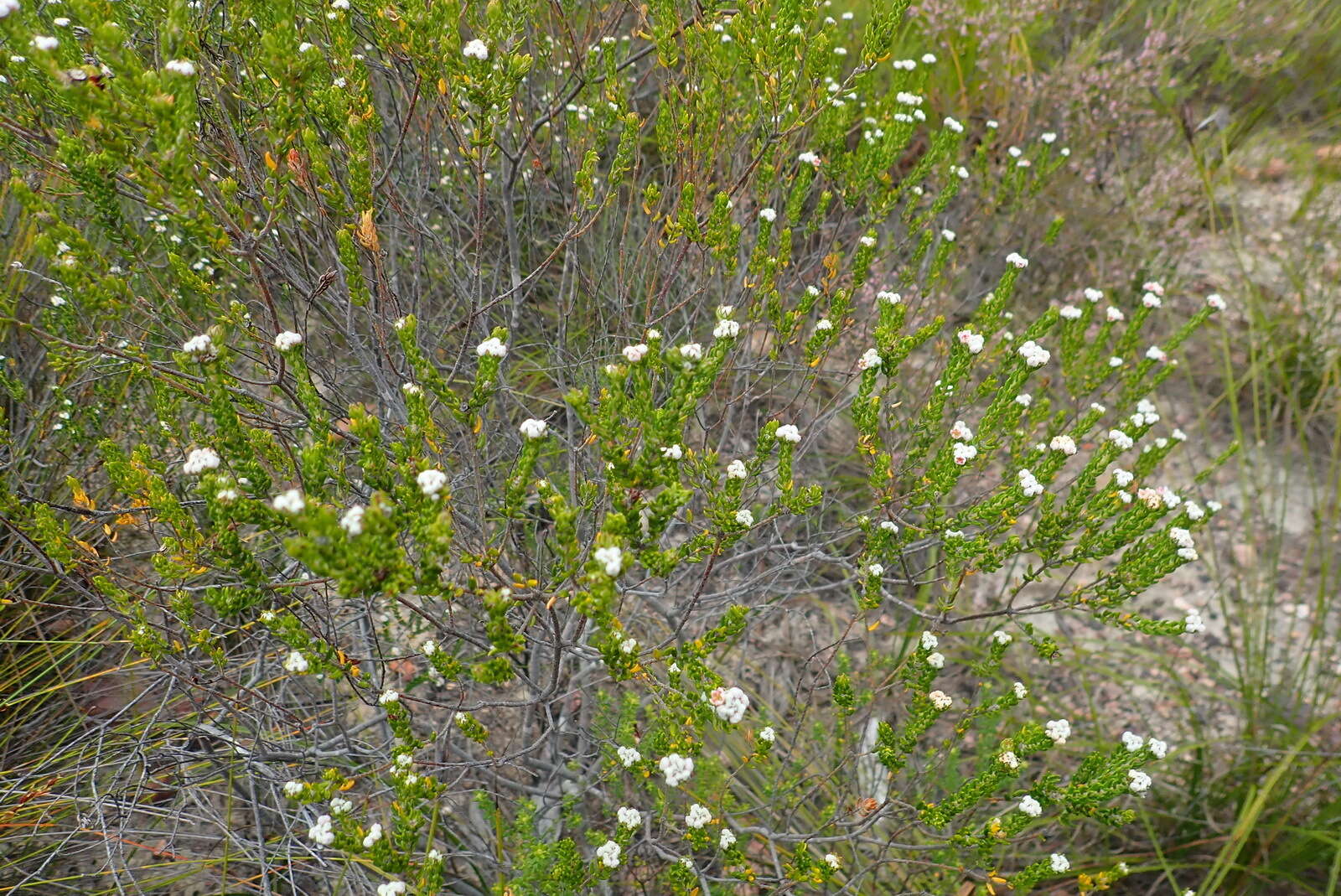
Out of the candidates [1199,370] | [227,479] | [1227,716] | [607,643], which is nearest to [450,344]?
[227,479]

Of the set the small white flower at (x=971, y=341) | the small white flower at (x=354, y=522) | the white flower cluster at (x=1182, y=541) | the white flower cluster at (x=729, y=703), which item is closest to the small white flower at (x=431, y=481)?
the small white flower at (x=354, y=522)

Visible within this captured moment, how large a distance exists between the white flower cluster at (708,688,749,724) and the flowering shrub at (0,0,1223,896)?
1cm

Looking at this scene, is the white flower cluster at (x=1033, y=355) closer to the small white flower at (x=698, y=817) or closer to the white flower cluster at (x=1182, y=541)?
the white flower cluster at (x=1182, y=541)

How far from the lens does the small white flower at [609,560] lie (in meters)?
1.49

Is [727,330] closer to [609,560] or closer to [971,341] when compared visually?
[609,560]

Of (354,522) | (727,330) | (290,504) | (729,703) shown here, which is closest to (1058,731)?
(729,703)

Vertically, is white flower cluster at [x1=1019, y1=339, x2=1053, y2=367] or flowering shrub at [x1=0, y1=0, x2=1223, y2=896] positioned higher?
white flower cluster at [x1=1019, y1=339, x2=1053, y2=367]

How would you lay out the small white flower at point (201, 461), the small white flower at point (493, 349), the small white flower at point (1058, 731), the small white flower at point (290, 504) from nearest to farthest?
the small white flower at point (290, 504) < the small white flower at point (201, 461) < the small white flower at point (493, 349) < the small white flower at point (1058, 731)

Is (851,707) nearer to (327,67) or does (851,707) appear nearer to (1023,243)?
(327,67)

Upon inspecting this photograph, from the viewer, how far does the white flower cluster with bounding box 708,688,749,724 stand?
72.6 inches

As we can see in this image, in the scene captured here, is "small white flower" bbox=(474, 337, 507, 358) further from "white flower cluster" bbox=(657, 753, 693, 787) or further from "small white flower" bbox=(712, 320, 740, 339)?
"white flower cluster" bbox=(657, 753, 693, 787)

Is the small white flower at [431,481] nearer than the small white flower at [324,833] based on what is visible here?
Yes

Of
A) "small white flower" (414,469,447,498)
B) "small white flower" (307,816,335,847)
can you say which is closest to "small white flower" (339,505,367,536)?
"small white flower" (414,469,447,498)

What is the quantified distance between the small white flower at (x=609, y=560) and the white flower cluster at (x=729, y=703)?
547 millimetres
